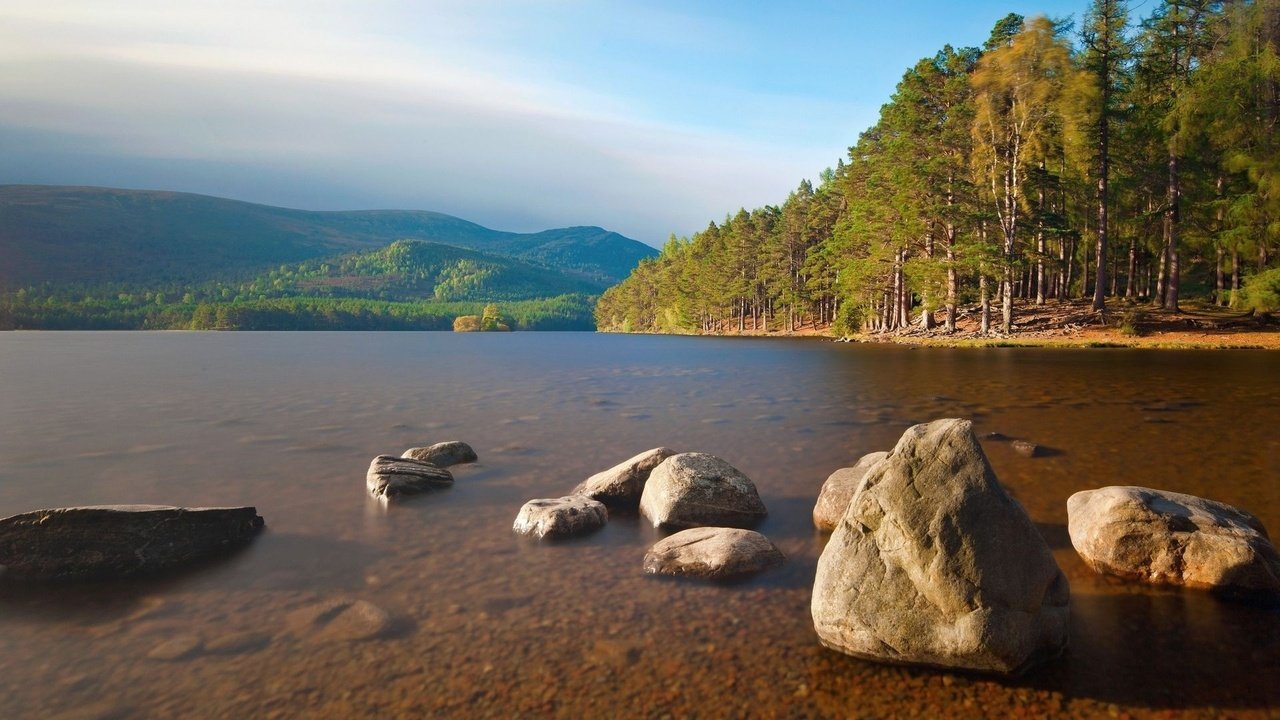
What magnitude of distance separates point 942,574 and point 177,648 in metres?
7.23

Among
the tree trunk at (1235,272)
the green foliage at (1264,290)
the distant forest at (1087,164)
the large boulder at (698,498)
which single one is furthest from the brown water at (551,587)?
the distant forest at (1087,164)

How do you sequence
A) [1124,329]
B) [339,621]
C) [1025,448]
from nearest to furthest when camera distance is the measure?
[339,621]
[1025,448]
[1124,329]

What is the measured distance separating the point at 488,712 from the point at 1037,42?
50728mm

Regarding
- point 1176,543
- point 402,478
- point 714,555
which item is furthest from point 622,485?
point 1176,543

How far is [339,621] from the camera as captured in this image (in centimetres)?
668

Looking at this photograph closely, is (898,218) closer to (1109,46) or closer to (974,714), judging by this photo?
(1109,46)

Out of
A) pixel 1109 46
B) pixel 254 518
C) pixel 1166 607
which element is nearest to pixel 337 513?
pixel 254 518

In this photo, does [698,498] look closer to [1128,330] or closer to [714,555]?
[714,555]

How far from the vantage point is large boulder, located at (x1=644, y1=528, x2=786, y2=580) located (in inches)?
302

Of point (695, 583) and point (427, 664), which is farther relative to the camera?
point (695, 583)

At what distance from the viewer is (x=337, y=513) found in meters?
10.5

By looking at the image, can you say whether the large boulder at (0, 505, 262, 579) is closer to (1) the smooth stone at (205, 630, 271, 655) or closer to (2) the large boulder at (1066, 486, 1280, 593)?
(1) the smooth stone at (205, 630, 271, 655)

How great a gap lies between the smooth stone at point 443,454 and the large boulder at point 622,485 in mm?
4102

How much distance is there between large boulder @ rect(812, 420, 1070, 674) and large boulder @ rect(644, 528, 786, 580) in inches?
62.0
